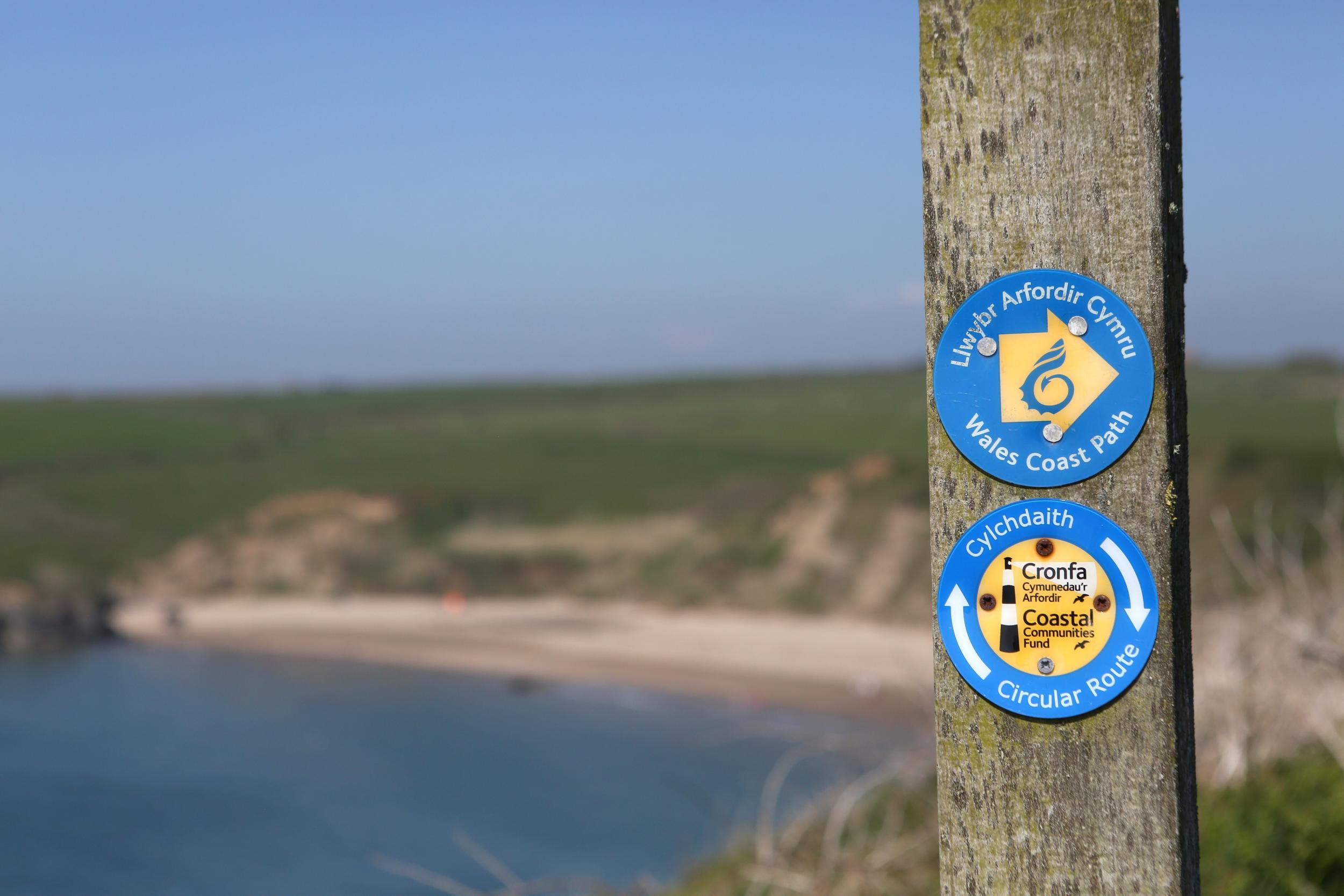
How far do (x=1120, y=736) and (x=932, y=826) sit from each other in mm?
4713

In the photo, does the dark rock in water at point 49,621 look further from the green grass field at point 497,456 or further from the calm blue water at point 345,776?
the calm blue water at point 345,776

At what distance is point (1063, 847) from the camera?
1.65 meters

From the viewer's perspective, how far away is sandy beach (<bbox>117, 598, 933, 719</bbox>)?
2366 centimetres

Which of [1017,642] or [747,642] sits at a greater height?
[1017,642]

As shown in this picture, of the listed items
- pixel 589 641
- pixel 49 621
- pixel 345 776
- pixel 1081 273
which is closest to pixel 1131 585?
pixel 1081 273

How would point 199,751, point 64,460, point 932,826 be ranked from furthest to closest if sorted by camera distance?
point 64,460 < point 199,751 < point 932,826

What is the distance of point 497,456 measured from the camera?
5088 cm

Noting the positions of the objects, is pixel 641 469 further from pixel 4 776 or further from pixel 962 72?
pixel 962 72

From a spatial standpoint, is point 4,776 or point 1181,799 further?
point 4,776

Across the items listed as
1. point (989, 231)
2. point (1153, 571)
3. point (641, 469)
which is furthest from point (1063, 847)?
point (641, 469)

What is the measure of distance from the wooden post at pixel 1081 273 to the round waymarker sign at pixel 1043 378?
0.06 ft

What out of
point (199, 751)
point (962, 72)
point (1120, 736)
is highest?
point (962, 72)

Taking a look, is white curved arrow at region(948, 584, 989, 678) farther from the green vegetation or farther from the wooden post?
the green vegetation

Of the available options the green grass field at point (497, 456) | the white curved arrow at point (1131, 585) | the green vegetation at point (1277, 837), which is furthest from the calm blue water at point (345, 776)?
the white curved arrow at point (1131, 585)
